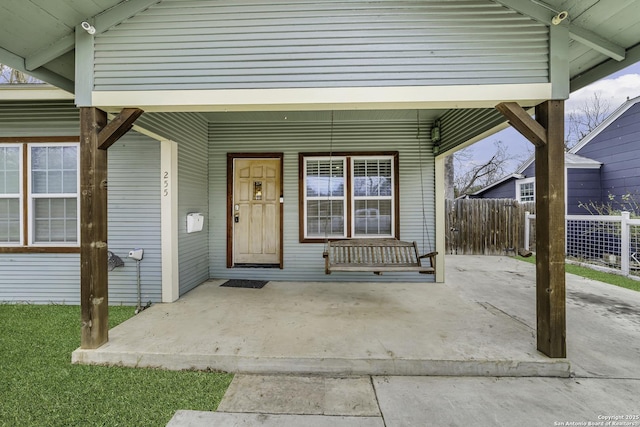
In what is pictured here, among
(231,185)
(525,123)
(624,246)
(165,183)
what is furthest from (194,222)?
(624,246)

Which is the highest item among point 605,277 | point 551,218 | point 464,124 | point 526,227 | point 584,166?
point 584,166

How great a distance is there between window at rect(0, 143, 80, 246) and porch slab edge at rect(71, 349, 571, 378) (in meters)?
2.92

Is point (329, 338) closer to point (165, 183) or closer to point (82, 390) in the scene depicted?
point (82, 390)

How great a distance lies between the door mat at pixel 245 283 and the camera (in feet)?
14.5

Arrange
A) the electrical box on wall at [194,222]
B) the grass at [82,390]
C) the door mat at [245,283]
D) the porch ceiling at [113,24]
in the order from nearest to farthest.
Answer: the grass at [82,390] → the porch ceiling at [113,24] → the electrical box on wall at [194,222] → the door mat at [245,283]

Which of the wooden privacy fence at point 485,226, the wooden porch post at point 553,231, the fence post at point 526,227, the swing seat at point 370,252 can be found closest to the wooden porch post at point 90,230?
the swing seat at point 370,252

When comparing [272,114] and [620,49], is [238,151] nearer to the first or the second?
[272,114]

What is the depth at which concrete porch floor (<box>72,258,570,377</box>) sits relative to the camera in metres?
2.32

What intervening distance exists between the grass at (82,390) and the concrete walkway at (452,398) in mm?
170

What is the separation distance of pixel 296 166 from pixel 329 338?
117 inches

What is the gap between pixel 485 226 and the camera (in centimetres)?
805

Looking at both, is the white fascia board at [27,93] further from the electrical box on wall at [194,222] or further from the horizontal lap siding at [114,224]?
the electrical box on wall at [194,222]

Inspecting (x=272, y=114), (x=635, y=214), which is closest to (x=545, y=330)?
(x=272, y=114)

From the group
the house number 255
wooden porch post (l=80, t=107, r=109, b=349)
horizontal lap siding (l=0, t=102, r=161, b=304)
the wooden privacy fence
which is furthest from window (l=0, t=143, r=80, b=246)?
the wooden privacy fence
